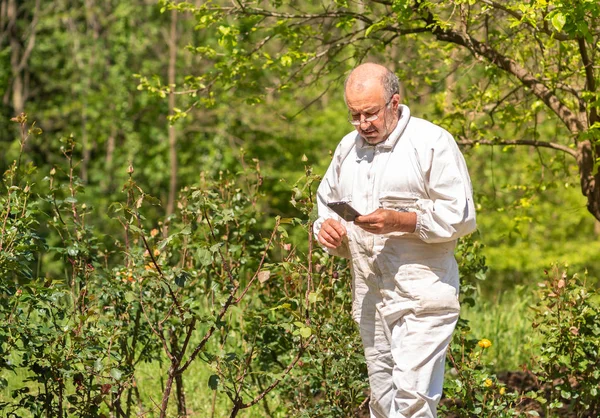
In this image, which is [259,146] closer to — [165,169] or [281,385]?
[165,169]

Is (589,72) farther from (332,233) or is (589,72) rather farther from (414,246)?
(332,233)

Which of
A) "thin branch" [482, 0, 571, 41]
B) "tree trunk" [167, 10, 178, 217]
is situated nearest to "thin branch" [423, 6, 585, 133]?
"thin branch" [482, 0, 571, 41]

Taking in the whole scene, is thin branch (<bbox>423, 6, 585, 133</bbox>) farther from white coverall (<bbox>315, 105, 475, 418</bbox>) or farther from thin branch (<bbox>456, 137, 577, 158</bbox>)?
white coverall (<bbox>315, 105, 475, 418</bbox>)

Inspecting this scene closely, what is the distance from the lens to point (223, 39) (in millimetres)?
5043

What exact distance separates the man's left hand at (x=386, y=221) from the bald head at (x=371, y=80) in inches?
17.5

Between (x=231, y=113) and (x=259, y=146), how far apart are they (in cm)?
96

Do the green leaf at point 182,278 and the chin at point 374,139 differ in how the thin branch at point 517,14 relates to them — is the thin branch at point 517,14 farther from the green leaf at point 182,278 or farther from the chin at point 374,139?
the green leaf at point 182,278

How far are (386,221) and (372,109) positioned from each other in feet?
1.45

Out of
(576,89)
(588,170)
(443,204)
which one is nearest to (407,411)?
(443,204)

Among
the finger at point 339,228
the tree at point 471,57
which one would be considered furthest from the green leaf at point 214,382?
the tree at point 471,57

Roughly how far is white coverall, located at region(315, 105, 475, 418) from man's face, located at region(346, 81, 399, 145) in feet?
0.16

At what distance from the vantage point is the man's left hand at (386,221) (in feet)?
10.9

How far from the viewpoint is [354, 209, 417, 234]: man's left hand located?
10.9 ft

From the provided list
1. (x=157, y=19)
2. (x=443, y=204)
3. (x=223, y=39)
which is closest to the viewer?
(x=443, y=204)
